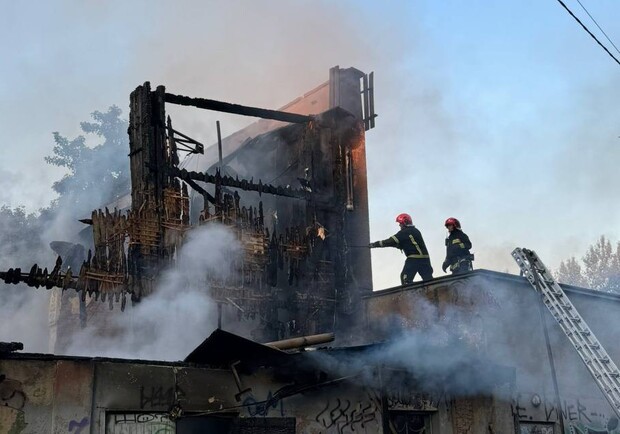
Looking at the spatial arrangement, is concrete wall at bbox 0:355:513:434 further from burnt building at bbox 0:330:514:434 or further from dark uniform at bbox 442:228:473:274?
dark uniform at bbox 442:228:473:274

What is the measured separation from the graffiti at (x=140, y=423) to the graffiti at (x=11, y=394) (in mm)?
1148

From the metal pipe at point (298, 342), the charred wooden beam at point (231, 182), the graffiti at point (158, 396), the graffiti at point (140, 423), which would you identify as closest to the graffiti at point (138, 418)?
the graffiti at point (140, 423)

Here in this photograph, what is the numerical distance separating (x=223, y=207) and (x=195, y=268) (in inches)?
50.2

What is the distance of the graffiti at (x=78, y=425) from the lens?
7.68 metres

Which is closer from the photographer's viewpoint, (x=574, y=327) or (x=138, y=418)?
(x=138, y=418)

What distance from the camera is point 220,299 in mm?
11086

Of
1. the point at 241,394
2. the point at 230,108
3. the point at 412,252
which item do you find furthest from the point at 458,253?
the point at 230,108

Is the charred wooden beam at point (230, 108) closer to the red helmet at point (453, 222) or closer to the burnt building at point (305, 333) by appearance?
the burnt building at point (305, 333)

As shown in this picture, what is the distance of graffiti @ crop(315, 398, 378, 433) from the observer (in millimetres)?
9883

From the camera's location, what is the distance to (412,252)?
1258 cm

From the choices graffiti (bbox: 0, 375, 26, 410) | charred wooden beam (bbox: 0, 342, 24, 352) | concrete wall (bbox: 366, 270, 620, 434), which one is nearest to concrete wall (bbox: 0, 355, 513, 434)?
graffiti (bbox: 0, 375, 26, 410)

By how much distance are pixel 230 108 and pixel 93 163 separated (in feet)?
72.6

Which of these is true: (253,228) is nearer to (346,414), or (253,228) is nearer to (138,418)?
(346,414)

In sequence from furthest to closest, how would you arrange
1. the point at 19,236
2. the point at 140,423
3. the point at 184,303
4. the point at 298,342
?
the point at 19,236
the point at 184,303
the point at 298,342
the point at 140,423
